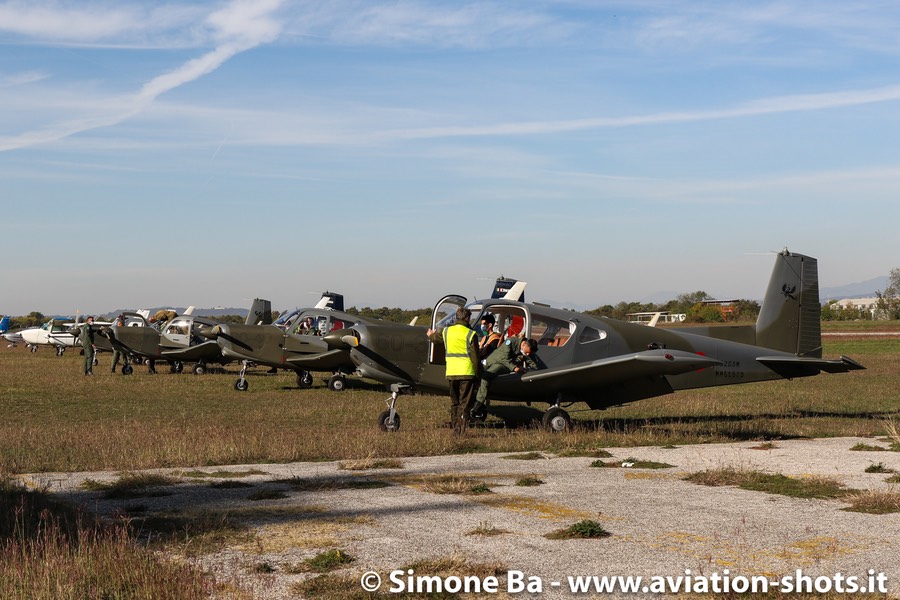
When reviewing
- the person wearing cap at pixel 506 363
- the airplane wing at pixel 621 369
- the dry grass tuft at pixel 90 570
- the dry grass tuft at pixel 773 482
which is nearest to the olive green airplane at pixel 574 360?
the airplane wing at pixel 621 369

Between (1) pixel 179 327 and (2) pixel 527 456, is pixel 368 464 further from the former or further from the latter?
(1) pixel 179 327

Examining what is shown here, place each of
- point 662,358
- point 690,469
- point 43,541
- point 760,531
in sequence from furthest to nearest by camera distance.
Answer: point 662,358, point 690,469, point 760,531, point 43,541

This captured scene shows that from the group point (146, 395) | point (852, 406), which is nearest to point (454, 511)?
point (852, 406)

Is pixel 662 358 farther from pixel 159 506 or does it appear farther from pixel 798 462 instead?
pixel 159 506

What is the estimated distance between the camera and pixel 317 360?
88.9ft

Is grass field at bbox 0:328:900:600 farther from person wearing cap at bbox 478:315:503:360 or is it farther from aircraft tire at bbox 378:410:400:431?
person wearing cap at bbox 478:315:503:360

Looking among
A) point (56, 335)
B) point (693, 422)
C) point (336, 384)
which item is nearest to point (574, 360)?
point (693, 422)

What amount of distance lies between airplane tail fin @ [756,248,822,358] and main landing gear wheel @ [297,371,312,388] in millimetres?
14227

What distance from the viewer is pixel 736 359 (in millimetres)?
16844

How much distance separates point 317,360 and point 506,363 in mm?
13424

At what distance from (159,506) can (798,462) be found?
6.94 meters

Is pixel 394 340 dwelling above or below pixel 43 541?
above

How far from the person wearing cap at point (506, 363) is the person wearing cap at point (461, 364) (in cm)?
37

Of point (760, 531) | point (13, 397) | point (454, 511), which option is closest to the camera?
point (760, 531)
